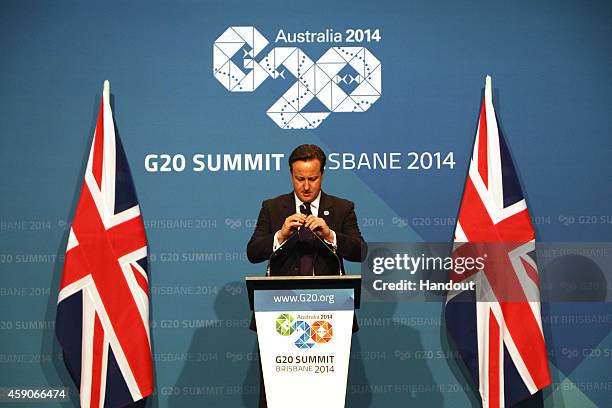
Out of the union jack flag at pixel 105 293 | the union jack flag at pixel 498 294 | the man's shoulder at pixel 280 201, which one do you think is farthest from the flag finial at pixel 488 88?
the union jack flag at pixel 105 293

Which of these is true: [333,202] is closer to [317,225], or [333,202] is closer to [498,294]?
[317,225]

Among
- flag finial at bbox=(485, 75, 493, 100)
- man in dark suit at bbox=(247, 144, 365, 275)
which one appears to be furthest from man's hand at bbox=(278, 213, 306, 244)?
flag finial at bbox=(485, 75, 493, 100)

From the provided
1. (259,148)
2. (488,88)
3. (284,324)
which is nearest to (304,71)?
(259,148)

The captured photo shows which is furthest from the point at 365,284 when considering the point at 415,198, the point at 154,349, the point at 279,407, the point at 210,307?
the point at 279,407

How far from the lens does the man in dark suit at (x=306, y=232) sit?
3.72 meters

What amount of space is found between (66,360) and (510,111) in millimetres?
2929

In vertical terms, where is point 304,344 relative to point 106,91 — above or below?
below

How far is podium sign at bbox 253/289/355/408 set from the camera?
3.25 meters

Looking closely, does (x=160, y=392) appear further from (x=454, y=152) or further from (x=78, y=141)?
(x=454, y=152)

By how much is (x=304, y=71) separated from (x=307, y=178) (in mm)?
1149

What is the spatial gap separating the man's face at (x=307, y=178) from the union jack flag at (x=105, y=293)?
124cm

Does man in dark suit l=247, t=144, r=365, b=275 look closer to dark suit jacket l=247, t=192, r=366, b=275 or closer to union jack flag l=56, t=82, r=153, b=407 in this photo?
dark suit jacket l=247, t=192, r=366, b=275

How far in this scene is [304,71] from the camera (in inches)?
189

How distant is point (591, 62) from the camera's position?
15.9 ft
